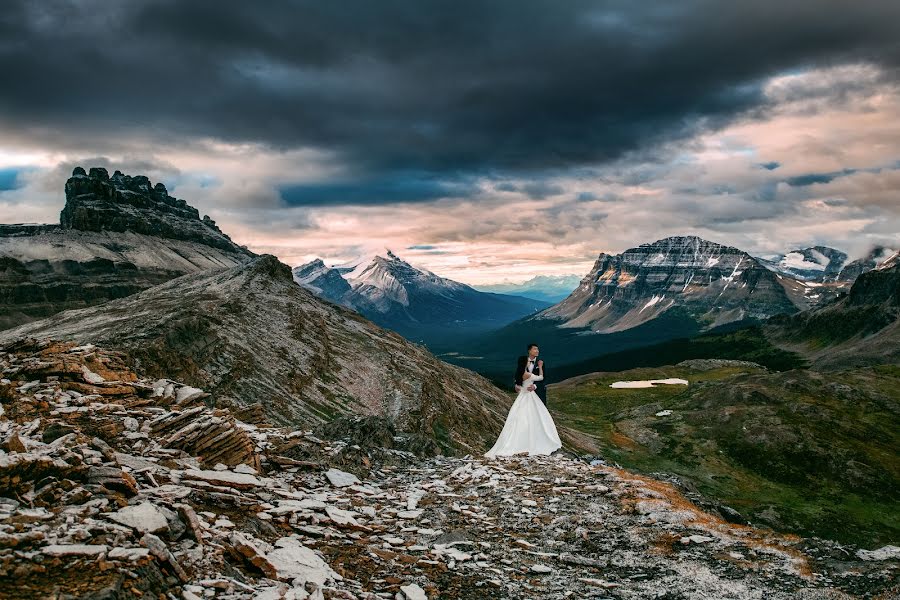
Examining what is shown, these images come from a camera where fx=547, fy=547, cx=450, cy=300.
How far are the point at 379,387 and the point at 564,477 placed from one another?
114 feet

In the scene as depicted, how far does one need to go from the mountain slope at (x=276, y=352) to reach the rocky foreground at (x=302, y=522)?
1438 centimetres

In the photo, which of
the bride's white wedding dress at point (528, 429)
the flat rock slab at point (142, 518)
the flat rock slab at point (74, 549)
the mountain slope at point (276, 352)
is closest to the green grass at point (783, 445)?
the mountain slope at point (276, 352)

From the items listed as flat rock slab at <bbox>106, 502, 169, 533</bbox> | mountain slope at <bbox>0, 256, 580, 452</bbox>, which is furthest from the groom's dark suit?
mountain slope at <bbox>0, 256, 580, 452</bbox>

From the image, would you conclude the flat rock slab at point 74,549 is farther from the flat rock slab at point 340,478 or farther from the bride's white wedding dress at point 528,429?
the bride's white wedding dress at point 528,429

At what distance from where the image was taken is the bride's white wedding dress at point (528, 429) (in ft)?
92.7

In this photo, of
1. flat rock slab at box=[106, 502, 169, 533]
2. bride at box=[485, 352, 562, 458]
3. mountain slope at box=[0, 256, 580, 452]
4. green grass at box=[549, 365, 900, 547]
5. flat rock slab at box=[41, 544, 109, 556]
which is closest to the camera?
flat rock slab at box=[41, 544, 109, 556]

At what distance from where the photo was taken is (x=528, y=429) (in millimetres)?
28609

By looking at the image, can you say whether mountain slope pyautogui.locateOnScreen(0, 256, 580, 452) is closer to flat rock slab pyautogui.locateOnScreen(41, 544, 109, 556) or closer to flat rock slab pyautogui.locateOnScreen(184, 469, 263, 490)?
flat rock slab pyautogui.locateOnScreen(184, 469, 263, 490)

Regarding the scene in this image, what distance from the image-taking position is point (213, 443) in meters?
20.2

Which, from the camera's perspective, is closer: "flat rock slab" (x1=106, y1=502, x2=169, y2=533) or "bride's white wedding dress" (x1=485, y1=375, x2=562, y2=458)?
"flat rock slab" (x1=106, y1=502, x2=169, y2=533)

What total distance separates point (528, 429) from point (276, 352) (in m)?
30.2

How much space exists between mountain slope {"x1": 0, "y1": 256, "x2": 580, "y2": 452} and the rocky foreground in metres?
14.4

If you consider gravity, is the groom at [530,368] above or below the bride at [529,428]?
above

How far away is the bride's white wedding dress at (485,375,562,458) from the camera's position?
28.2 m
